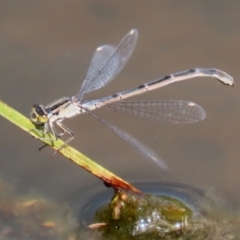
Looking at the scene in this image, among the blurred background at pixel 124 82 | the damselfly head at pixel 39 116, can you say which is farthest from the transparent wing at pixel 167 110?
the damselfly head at pixel 39 116

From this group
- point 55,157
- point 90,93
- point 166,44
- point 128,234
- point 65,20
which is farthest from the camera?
point 65,20

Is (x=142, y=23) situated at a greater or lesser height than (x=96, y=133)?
greater

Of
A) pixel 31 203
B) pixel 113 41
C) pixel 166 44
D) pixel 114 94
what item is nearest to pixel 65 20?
pixel 113 41

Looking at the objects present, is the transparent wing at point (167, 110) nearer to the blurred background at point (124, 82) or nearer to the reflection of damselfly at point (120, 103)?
the reflection of damselfly at point (120, 103)

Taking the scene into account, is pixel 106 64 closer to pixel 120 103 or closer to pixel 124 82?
pixel 120 103

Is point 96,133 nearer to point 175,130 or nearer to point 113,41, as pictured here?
point 175,130

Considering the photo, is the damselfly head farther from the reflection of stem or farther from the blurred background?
the blurred background

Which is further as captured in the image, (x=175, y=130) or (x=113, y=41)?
(x=113, y=41)

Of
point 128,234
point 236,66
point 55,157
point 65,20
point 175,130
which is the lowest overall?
point 128,234

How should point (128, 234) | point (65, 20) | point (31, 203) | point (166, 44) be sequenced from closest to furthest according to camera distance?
point (128, 234) → point (31, 203) → point (166, 44) → point (65, 20)
